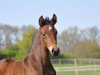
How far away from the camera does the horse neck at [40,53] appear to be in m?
5.68

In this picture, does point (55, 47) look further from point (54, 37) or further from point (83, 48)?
point (83, 48)

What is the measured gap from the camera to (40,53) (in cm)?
576

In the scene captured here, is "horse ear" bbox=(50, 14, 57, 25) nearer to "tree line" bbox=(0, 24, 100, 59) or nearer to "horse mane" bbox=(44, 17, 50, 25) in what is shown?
"horse mane" bbox=(44, 17, 50, 25)

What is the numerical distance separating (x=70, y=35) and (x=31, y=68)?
44.9 meters

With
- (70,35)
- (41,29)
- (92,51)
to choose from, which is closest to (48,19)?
(41,29)

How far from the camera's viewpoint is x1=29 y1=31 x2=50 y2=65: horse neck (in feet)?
18.6

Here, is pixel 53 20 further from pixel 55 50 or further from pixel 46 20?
pixel 55 50

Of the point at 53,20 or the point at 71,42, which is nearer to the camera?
the point at 53,20

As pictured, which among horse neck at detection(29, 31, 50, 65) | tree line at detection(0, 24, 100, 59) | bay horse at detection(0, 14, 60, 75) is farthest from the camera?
tree line at detection(0, 24, 100, 59)

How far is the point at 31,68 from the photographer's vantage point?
18.9 ft

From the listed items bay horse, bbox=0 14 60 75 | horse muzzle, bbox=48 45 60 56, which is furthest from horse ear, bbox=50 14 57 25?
horse muzzle, bbox=48 45 60 56

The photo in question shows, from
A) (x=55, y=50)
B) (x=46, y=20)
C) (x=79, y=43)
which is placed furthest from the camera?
(x=79, y=43)

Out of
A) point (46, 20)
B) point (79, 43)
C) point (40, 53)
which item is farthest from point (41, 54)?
point (79, 43)

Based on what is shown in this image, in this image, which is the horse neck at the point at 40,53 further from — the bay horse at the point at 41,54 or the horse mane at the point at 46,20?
the horse mane at the point at 46,20
